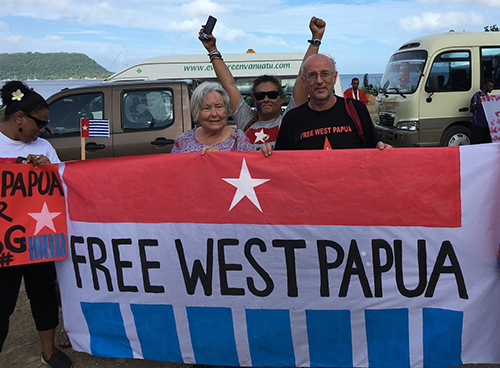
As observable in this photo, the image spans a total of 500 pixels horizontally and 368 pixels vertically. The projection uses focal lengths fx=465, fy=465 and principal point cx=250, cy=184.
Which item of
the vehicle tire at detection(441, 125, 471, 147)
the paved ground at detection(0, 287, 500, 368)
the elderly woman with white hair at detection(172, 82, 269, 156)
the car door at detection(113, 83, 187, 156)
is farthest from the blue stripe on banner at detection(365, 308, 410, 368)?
the vehicle tire at detection(441, 125, 471, 147)

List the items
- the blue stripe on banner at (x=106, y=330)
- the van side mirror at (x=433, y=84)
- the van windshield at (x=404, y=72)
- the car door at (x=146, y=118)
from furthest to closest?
the van windshield at (x=404, y=72)
the van side mirror at (x=433, y=84)
the car door at (x=146, y=118)
the blue stripe on banner at (x=106, y=330)

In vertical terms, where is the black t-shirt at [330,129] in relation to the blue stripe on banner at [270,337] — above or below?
above

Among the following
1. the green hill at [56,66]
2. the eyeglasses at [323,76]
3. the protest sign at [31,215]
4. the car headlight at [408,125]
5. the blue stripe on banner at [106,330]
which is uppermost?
the green hill at [56,66]

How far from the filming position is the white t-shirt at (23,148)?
2896 millimetres

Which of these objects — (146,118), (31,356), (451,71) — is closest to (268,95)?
(31,356)

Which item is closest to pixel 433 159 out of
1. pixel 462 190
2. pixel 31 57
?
pixel 462 190

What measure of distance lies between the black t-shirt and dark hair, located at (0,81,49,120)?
1.59 metres

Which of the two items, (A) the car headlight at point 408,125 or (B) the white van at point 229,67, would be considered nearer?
(A) the car headlight at point 408,125

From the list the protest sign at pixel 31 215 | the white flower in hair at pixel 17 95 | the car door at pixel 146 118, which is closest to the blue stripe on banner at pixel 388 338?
the protest sign at pixel 31 215

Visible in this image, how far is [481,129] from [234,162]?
311 inches

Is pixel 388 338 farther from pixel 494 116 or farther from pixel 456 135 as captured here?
pixel 456 135

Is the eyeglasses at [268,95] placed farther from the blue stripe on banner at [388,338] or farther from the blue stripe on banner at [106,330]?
the blue stripe on banner at [106,330]

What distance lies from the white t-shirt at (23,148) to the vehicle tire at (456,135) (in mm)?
8875

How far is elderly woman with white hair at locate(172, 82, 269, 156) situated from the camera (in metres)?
3.05
